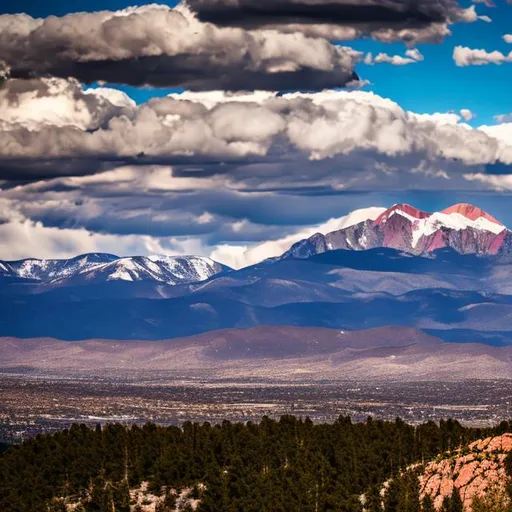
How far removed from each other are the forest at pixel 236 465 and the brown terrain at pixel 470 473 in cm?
250

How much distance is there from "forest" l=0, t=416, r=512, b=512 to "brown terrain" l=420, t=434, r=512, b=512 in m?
2.50

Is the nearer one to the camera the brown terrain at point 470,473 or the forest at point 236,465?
the brown terrain at point 470,473

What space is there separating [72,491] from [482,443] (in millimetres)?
46893

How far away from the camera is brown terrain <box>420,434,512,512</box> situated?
131 meters

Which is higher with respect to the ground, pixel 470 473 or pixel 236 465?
pixel 236 465

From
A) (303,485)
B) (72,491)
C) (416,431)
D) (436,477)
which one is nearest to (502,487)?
(436,477)

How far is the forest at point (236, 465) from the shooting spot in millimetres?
140250

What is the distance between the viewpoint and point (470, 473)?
5354 inches

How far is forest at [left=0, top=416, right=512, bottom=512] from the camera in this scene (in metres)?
140

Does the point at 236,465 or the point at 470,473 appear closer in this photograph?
the point at 470,473

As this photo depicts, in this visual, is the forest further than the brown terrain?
Yes

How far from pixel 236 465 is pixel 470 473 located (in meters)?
31.2

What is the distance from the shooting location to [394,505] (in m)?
130

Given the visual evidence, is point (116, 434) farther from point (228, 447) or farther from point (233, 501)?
point (233, 501)
